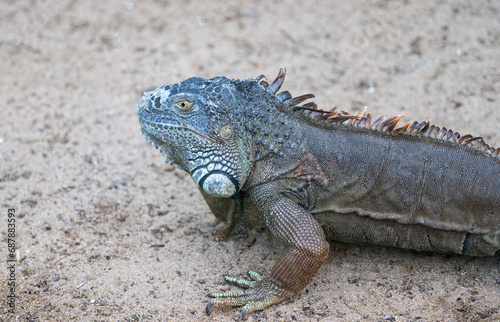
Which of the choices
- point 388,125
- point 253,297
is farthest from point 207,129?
point 388,125

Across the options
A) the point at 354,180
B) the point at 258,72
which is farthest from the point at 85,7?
the point at 354,180

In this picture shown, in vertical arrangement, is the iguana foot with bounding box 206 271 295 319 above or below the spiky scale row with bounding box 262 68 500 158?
below

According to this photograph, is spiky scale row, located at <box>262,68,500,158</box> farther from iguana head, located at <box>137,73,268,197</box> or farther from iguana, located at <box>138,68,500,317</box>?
iguana head, located at <box>137,73,268,197</box>

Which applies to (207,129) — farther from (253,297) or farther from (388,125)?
(388,125)

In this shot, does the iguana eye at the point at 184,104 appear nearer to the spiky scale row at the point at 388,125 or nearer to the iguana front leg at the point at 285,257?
the spiky scale row at the point at 388,125

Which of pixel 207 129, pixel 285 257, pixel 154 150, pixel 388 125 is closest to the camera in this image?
pixel 285 257

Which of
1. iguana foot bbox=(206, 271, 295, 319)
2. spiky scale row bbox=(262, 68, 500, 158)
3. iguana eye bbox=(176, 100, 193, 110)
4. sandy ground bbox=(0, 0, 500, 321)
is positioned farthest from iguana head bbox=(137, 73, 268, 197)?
sandy ground bbox=(0, 0, 500, 321)
